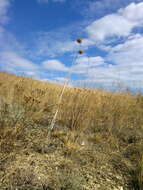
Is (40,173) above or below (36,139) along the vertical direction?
below

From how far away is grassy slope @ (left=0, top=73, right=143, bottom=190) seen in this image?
5.34 ft

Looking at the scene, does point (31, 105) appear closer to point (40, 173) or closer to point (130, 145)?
point (40, 173)

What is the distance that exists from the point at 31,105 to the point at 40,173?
79 cm

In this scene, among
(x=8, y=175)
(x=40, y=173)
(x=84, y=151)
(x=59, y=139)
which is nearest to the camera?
(x=8, y=175)

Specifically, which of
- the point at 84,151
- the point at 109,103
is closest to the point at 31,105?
the point at 84,151

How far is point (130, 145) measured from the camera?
256 cm

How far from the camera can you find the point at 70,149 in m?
2.10

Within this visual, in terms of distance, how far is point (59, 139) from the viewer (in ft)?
7.96

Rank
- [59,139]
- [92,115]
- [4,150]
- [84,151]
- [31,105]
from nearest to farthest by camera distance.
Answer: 1. [4,150]
2. [31,105]
3. [84,151]
4. [59,139]
5. [92,115]

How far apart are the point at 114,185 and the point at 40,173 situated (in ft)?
2.53

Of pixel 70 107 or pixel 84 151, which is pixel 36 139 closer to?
pixel 84 151

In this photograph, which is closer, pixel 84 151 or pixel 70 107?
pixel 84 151

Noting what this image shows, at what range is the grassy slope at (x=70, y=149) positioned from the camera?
163cm

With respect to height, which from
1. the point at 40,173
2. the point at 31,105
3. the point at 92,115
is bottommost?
the point at 40,173
